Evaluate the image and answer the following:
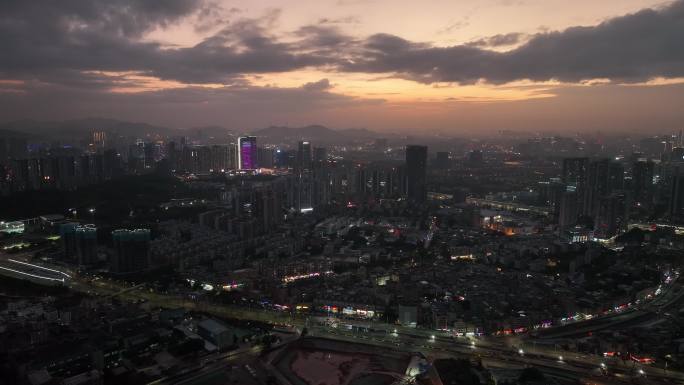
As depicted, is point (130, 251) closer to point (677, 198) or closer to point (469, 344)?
point (469, 344)

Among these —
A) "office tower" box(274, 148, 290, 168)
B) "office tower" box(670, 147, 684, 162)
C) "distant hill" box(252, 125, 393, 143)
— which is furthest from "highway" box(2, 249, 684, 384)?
"distant hill" box(252, 125, 393, 143)

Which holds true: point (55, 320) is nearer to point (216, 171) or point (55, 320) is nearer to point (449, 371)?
point (449, 371)

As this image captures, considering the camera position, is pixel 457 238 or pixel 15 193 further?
pixel 15 193

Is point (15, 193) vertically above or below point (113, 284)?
above

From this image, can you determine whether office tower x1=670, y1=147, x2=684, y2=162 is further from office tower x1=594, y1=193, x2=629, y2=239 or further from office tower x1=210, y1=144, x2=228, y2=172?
office tower x1=210, y1=144, x2=228, y2=172

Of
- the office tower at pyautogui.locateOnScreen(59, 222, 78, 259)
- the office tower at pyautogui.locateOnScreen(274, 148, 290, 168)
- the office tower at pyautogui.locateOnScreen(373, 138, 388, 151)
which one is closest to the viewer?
the office tower at pyautogui.locateOnScreen(59, 222, 78, 259)

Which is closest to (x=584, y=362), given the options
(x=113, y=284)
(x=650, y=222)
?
(x=113, y=284)

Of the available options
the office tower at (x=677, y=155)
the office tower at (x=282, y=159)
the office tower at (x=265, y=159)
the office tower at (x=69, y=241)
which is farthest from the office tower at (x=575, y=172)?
the office tower at (x=265, y=159)
